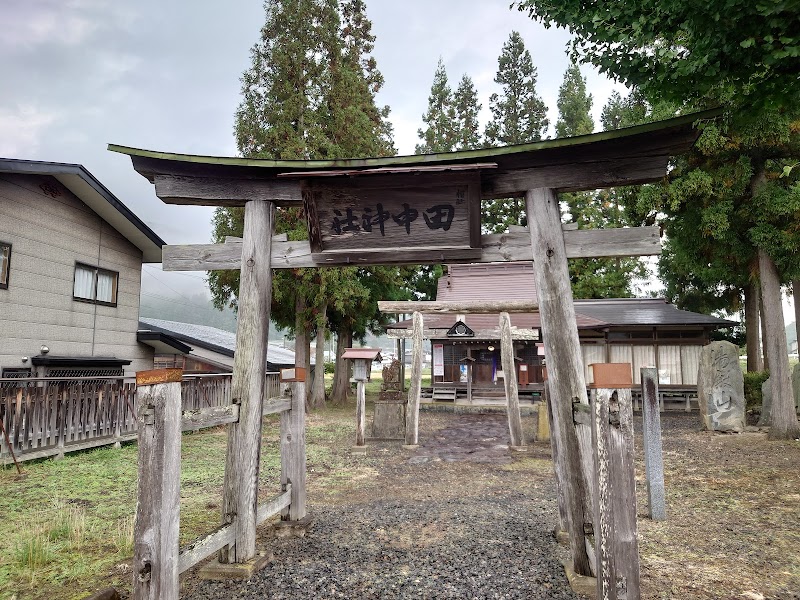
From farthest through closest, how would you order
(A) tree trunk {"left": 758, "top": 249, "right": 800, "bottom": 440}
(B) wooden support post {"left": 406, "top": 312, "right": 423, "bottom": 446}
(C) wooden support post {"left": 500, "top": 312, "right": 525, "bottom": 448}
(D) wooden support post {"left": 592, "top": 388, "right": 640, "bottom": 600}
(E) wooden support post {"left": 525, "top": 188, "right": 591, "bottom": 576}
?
1. (B) wooden support post {"left": 406, "top": 312, "right": 423, "bottom": 446}
2. (C) wooden support post {"left": 500, "top": 312, "right": 525, "bottom": 448}
3. (A) tree trunk {"left": 758, "top": 249, "right": 800, "bottom": 440}
4. (E) wooden support post {"left": 525, "top": 188, "right": 591, "bottom": 576}
5. (D) wooden support post {"left": 592, "top": 388, "right": 640, "bottom": 600}

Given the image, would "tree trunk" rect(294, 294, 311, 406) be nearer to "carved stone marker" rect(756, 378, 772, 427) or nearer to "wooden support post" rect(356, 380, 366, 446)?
"wooden support post" rect(356, 380, 366, 446)

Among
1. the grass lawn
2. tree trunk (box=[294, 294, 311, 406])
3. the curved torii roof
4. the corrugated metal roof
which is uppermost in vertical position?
the curved torii roof

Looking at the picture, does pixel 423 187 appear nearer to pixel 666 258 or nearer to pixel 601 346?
pixel 601 346

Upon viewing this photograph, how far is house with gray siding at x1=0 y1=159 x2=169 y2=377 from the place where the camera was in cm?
1061

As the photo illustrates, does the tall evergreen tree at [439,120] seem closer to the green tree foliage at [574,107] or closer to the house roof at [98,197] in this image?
the green tree foliage at [574,107]

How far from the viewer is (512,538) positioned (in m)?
5.42

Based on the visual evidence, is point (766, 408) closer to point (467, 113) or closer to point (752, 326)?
point (752, 326)

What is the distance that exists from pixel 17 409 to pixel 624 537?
9993mm

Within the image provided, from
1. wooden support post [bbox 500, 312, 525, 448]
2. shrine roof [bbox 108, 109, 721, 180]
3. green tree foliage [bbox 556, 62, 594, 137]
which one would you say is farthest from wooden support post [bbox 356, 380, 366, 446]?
green tree foliage [bbox 556, 62, 594, 137]

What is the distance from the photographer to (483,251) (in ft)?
17.2

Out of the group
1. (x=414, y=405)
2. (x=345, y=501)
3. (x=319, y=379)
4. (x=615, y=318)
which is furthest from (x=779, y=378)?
(x=319, y=379)

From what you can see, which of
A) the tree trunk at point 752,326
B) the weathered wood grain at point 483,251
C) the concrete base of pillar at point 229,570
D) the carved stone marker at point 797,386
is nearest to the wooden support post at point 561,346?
the weathered wood grain at point 483,251

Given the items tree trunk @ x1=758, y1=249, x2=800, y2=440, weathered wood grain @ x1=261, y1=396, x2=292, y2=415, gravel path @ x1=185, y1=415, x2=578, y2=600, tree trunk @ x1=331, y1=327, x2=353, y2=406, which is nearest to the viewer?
gravel path @ x1=185, y1=415, x2=578, y2=600

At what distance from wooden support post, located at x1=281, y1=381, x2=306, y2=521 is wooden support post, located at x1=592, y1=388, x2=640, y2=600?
11.1 ft
